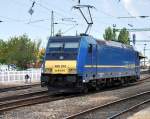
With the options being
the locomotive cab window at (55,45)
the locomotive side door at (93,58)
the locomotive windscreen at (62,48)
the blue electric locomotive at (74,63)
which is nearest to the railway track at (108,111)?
the blue electric locomotive at (74,63)

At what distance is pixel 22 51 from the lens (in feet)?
325

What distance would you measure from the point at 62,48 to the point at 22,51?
71605 millimetres

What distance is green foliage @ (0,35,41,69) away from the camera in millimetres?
95312

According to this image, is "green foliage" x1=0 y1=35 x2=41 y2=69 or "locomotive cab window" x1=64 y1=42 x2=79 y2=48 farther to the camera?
"green foliage" x1=0 y1=35 x2=41 y2=69

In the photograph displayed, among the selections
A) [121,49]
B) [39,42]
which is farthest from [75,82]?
[39,42]

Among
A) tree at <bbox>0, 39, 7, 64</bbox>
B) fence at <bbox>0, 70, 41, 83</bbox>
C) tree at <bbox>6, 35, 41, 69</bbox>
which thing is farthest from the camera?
tree at <bbox>0, 39, 7, 64</bbox>

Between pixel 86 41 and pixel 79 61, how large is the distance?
1438 millimetres

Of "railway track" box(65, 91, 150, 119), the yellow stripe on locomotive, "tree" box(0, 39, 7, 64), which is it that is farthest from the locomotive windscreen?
"tree" box(0, 39, 7, 64)

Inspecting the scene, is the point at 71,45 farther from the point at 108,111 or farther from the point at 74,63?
the point at 108,111

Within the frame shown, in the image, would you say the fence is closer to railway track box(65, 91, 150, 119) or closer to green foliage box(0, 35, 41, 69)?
railway track box(65, 91, 150, 119)

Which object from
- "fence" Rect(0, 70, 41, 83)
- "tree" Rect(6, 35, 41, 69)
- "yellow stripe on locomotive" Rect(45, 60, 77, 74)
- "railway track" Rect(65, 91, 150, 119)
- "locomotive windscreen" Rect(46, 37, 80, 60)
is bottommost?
"railway track" Rect(65, 91, 150, 119)

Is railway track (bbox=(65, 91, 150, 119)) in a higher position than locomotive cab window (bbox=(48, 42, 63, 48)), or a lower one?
lower

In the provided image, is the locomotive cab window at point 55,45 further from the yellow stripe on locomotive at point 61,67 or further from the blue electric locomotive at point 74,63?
the yellow stripe on locomotive at point 61,67

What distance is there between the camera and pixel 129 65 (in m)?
38.6
